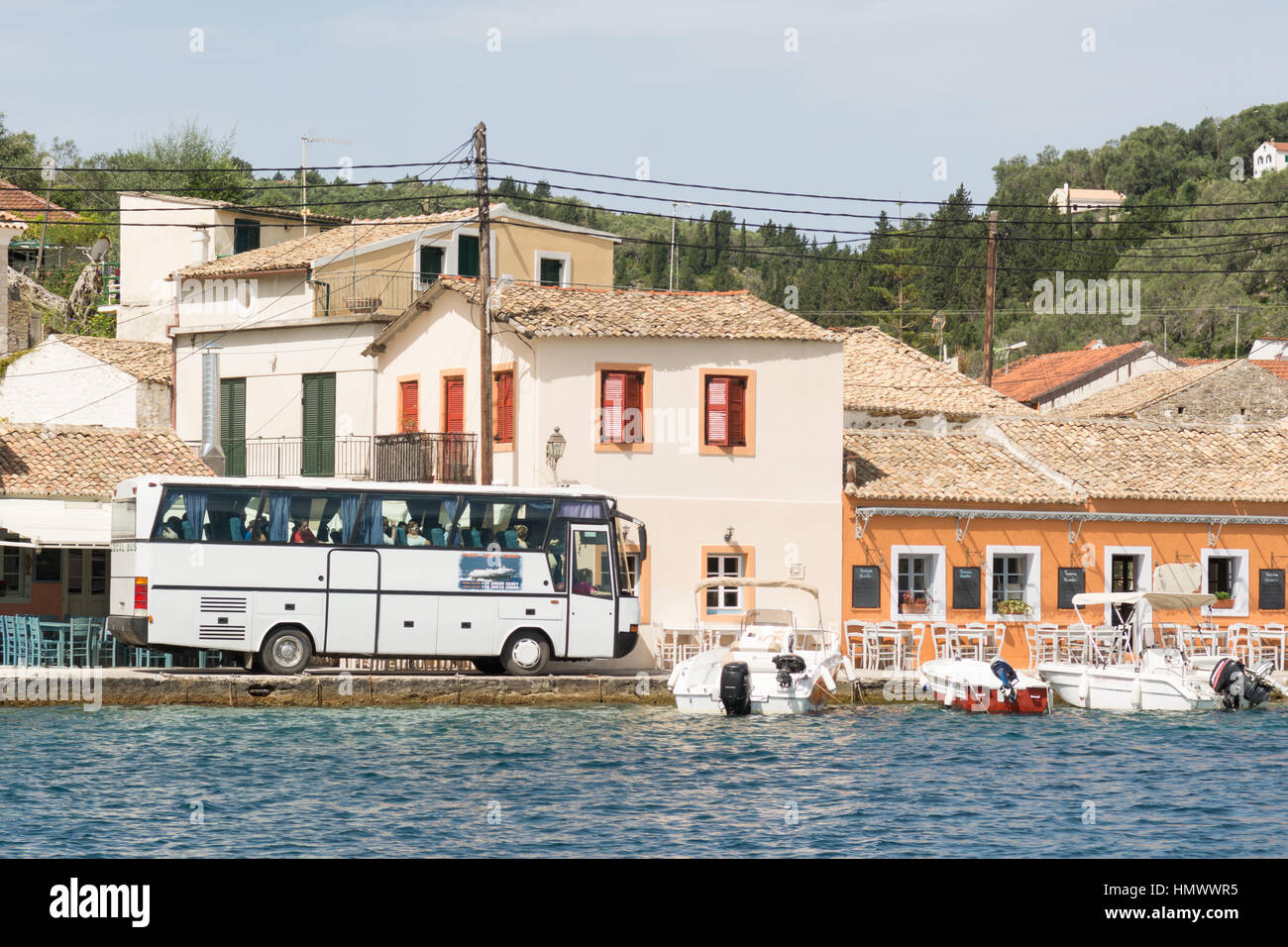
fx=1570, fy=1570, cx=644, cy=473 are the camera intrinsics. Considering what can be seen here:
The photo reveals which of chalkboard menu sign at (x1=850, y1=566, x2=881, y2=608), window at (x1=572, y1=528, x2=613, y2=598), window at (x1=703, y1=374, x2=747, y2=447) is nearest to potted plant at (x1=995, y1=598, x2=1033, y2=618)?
chalkboard menu sign at (x1=850, y1=566, x2=881, y2=608)

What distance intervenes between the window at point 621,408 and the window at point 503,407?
2007 mm

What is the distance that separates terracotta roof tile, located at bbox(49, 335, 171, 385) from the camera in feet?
136

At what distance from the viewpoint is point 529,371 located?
31.6 m

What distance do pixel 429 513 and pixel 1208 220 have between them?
68424mm

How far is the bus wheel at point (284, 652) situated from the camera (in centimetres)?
2712

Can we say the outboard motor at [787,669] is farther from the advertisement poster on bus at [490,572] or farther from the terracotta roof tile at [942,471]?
the terracotta roof tile at [942,471]

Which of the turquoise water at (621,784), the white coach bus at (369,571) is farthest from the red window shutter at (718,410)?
the turquoise water at (621,784)

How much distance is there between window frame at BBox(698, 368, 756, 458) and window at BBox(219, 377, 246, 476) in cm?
1299

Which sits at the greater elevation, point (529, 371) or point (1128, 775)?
point (529, 371)

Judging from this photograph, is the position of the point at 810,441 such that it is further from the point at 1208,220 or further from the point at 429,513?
the point at 1208,220

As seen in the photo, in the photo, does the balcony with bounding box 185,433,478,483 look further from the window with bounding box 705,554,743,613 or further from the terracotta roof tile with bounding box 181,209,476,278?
the window with bounding box 705,554,743,613

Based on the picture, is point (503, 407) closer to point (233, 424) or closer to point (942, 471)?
point (942, 471)

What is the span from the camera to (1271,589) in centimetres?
3450
